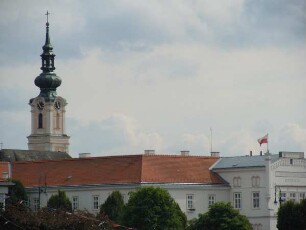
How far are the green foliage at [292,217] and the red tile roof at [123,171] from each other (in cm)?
1819

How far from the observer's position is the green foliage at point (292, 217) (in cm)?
11350

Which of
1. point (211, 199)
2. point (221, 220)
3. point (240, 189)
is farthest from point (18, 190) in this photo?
point (221, 220)

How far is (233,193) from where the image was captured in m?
134

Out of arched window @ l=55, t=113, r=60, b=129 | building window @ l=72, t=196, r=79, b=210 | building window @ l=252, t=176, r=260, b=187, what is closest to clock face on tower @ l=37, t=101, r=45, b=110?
arched window @ l=55, t=113, r=60, b=129

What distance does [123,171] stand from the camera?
13288 centimetres

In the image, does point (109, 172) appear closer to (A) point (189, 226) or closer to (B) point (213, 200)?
(B) point (213, 200)

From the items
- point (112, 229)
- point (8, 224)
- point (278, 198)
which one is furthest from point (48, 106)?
point (8, 224)

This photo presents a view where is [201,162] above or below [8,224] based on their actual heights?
above

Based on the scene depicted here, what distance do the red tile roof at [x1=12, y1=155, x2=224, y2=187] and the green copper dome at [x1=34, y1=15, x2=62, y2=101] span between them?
37471mm

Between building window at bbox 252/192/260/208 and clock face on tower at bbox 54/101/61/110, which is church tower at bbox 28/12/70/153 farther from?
building window at bbox 252/192/260/208

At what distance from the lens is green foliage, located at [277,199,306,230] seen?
113500 millimetres

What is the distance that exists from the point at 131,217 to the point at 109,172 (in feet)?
67.1

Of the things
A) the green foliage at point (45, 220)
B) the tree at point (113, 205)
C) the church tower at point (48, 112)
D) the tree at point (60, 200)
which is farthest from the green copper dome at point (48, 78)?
the green foliage at point (45, 220)

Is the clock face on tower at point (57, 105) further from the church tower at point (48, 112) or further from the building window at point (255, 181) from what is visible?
the building window at point (255, 181)
